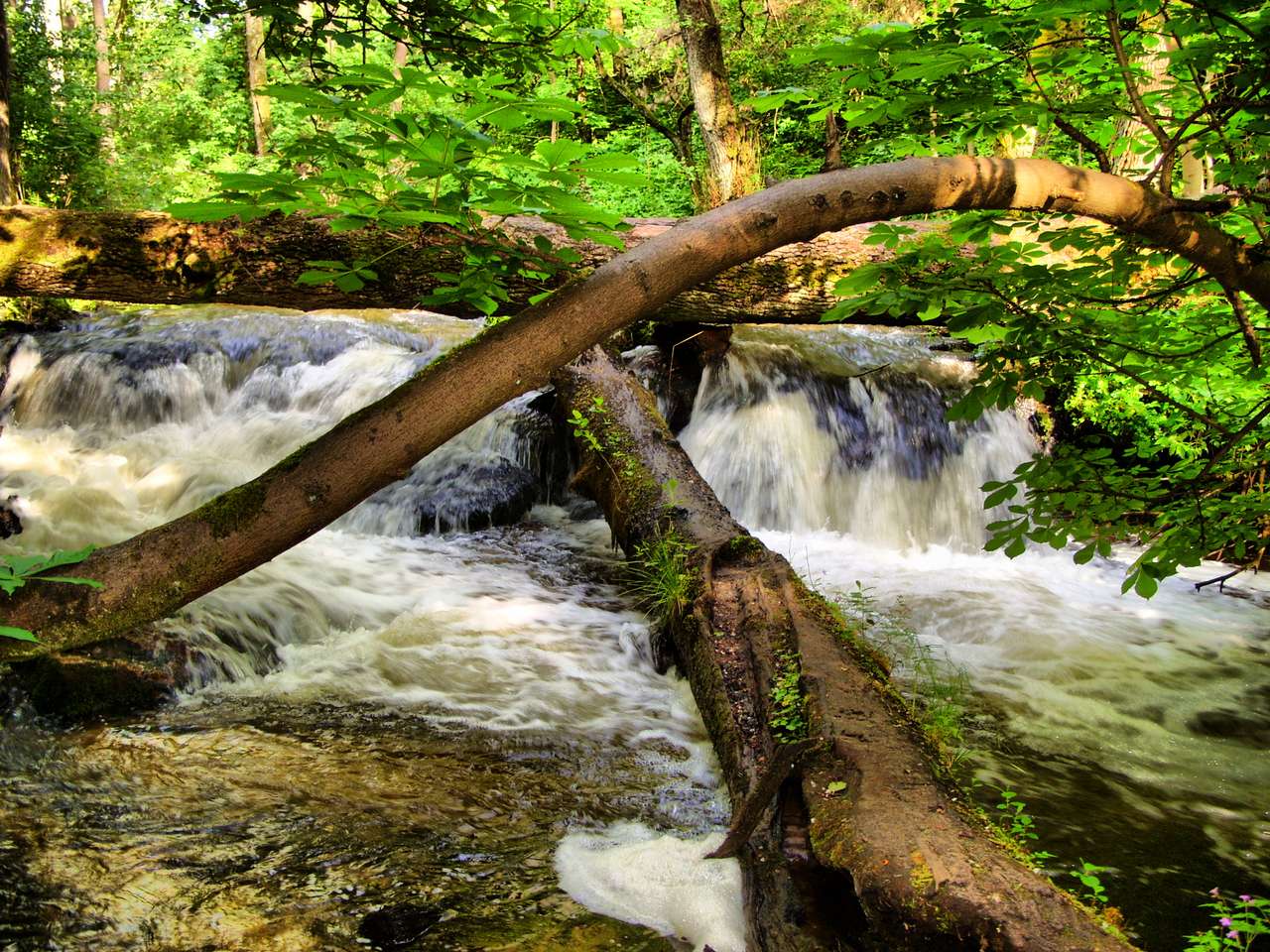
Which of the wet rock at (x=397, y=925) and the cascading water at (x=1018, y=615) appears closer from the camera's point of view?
the wet rock at (x=397, y=925)

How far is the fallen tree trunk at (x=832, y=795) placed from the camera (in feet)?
5.79

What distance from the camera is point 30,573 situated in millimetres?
2295

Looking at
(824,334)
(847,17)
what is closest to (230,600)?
(824,334)

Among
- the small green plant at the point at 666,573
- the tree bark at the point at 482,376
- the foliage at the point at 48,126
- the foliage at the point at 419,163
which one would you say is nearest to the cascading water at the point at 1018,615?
the tree bark at the point at 482,376

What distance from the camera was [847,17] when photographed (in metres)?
14.9

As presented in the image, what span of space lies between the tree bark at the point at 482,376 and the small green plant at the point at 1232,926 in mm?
1647

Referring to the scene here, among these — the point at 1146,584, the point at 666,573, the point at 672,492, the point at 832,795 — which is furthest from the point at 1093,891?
the point at 672,492

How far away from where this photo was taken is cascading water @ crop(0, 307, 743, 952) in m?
2.35

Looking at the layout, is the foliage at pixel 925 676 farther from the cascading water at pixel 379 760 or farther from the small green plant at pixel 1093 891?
the cascading water at pixel 379 760

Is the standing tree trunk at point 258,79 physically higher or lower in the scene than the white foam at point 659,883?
higher

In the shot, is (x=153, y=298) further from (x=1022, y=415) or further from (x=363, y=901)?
(x=1022, y=415)

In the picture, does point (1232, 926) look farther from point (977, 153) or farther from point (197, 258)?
point (197, 258)

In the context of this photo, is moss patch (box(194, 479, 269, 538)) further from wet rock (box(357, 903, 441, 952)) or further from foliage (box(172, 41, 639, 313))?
wet rock (box(357, 903, 441, 952))

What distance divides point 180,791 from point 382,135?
7.87 ft
